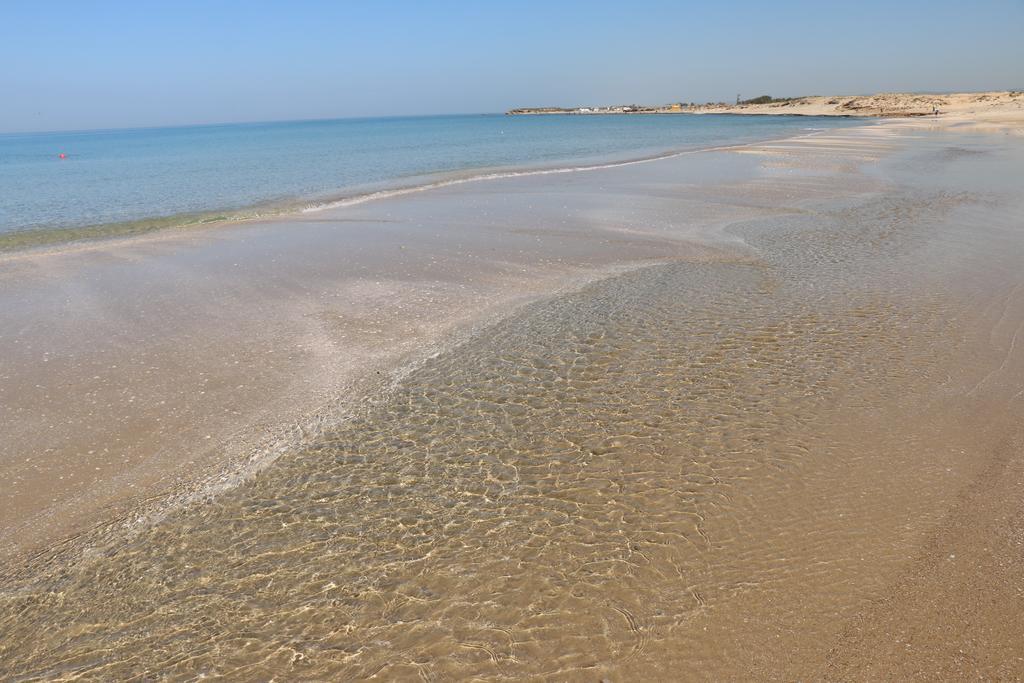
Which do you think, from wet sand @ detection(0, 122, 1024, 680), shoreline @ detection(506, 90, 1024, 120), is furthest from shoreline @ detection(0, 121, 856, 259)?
shoreline @ detection(506, 90, 1024, 120)

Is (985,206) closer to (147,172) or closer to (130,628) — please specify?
(130,628)

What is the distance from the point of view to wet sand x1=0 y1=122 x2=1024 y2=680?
3.32 m

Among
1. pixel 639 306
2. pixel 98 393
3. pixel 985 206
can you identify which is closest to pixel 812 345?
pixel 639 306

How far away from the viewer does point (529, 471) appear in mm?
4836

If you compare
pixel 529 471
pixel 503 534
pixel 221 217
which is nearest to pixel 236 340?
pixel 529 471

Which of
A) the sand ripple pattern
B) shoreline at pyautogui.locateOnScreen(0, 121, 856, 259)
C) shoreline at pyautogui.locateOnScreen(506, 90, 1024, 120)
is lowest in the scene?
the sand ripple pattern

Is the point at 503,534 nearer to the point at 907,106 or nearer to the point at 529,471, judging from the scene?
the point at 529,471

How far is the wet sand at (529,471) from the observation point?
332 cm

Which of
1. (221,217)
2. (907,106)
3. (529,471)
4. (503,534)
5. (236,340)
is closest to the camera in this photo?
(503,534)

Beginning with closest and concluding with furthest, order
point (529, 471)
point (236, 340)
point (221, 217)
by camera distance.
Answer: point (529, 471), point (236, 340), point (221, 217)

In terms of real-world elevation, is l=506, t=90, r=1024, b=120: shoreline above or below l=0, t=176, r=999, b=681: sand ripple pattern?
above

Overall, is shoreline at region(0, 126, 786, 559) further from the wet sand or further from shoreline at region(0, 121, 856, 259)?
shoreline at region(0, 121, 856, 259)

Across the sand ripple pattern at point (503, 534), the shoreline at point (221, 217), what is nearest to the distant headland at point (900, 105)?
the shoreline at point (221, 217)

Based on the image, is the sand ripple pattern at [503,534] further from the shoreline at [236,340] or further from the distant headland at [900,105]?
the distant headland at [900,105]
